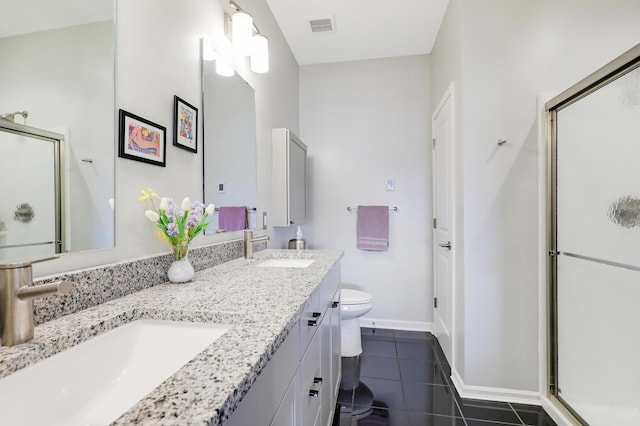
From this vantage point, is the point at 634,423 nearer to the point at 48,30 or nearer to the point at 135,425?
the point at 135,425

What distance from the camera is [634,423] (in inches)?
47.8

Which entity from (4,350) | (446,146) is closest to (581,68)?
(446,146)

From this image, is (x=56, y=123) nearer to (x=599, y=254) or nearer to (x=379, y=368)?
(x=599, y=254)

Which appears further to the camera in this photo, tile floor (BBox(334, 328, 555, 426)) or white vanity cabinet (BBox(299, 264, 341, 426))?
tile floor (BBox(334, 328, 555, 426))

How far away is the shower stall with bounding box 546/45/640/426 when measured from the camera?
1234mm

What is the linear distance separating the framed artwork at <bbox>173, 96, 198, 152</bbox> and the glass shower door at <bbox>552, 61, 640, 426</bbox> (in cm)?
184

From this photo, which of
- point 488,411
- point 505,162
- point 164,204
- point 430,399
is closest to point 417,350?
point 430,399

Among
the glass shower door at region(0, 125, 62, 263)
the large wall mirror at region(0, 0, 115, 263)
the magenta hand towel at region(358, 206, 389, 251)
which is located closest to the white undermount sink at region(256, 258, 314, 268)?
the large wall mirror at region(0, 0, 115, 263)

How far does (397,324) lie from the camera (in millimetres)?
2846

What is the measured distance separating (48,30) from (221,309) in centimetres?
Result: 81

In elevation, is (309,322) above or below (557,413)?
above

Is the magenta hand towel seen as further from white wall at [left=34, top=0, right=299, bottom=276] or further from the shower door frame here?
the shower door frame

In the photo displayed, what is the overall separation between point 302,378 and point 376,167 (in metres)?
2.30

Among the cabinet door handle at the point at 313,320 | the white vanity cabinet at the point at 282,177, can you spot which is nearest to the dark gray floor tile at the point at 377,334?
the white vanity cabinet at the point at 282,177
